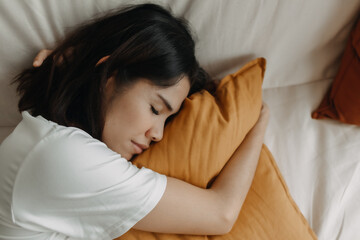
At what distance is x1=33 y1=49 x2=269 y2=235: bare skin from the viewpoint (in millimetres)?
726

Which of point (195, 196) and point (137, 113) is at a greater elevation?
point (137, 113)

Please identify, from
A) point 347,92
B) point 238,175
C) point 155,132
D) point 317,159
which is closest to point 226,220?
point 238,175

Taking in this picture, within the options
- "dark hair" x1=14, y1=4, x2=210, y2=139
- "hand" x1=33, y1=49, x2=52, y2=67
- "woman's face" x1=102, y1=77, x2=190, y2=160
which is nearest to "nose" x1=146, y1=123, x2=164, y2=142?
"woman's face" x1=102, y1=77, x2=190, y2=160

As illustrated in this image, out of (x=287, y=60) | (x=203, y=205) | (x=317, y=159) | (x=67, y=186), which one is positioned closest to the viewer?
(x=67, y=186)

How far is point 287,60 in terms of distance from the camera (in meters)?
1.13

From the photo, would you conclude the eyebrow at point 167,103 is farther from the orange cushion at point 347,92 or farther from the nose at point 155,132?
the orange cushion at point 347,92

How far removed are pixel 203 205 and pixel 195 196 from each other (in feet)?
0.09

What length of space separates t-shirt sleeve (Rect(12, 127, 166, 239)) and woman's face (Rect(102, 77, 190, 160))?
114 mm

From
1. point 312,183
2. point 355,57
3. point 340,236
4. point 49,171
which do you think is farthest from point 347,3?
point 49,171

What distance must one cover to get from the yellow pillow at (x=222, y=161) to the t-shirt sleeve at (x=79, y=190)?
118 millimetres

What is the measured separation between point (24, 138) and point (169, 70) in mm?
366

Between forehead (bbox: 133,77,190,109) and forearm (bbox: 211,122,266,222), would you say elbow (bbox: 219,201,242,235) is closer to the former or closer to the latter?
forearm (bbox: 211,122,266,222)

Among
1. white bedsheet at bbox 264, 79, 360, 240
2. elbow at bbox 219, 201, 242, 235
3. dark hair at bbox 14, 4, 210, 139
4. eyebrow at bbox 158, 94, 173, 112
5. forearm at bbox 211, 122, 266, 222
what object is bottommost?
white bedsheet at bbox 264, 79, 360, 240

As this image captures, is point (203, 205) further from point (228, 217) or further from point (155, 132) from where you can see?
point (155, 132)
